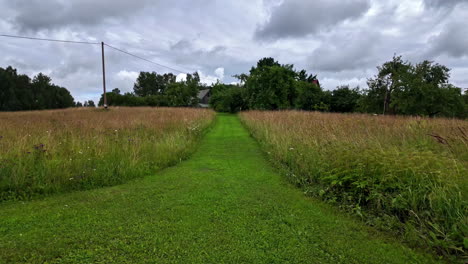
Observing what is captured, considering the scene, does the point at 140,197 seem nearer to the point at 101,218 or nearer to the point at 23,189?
the point at 101,218

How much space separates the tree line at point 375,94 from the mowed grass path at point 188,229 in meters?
24.1

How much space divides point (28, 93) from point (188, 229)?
73488mm

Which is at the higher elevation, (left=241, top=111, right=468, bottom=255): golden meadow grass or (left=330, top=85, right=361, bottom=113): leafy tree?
(left=330, top=85, right=361, bottom=113): leafy tree

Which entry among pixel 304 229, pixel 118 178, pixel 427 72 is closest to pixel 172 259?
pixel 304 229

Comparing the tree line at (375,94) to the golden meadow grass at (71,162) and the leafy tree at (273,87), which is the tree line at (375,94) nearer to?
the leafy tree at (273,87)

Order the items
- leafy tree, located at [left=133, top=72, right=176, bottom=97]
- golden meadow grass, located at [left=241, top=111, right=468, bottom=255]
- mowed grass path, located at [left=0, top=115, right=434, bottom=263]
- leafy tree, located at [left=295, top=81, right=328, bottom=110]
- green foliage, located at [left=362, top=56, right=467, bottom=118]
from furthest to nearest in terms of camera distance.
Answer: leafy tree, located at [left=133, top=72, right=176, bottom=97] → leafy tree, located at [left=295, top=81, right=328, bottom=110] → green foliage, located at [left=362, top=56, right=467, bottom=118] → golden meadow grass, located at [left=241, top=111, right=468, bottom=255] → mowed grass path, located at [left=0, top=115, right=434, bottom=263]

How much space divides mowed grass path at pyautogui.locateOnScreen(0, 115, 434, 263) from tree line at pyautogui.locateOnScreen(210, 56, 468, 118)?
24.1 meters

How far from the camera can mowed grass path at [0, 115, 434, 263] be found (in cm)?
228

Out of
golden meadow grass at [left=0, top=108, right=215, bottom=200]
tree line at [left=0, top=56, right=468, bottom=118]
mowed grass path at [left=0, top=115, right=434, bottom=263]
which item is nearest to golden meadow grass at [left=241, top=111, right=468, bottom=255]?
mowed grass path at [left=0, top=115, right=434, bottom=263]

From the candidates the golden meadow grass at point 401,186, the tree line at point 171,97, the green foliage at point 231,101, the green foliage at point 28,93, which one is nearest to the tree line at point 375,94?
the green foliage at point 231,101

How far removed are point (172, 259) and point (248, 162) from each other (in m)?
4.34

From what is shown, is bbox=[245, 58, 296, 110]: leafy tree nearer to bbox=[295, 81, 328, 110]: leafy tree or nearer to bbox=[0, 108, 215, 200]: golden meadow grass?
A: bbox=[295, 81, 328, 110]: leafy tree

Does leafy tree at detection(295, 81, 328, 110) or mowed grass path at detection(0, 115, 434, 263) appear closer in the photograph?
mowed grass path at detection(0, 115, 434, 263)

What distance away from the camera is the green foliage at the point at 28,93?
49750 mm
